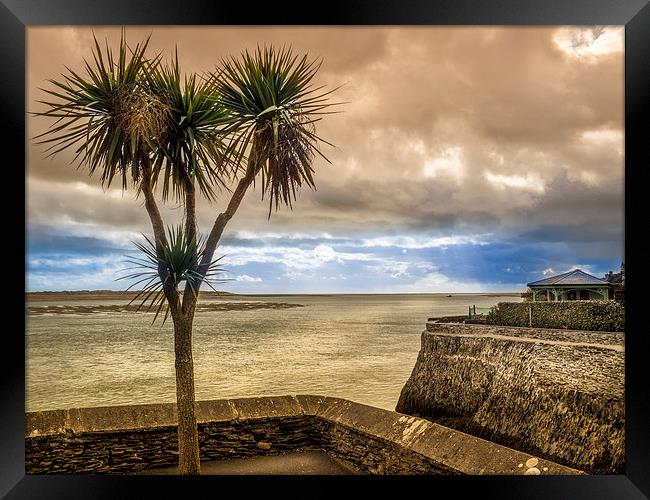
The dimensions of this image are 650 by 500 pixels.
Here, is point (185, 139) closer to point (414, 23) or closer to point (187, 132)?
point (187, 132)

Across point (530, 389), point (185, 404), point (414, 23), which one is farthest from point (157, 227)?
point (530, 389)

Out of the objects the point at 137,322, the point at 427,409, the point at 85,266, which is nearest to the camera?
the point at 85,266

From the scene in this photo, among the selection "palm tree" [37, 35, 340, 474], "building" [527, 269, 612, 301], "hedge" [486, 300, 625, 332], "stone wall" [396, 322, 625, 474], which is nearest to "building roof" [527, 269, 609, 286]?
"building" [527, 269, 612, 301]

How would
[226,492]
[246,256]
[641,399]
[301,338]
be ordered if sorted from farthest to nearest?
[301,338], [246,256], [226,492], [641,399]

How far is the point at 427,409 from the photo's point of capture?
1090cm

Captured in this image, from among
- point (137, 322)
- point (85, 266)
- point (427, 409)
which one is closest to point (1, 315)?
point (85, 266)

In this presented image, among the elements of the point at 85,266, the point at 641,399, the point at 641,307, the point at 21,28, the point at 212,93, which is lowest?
the point at 641,399

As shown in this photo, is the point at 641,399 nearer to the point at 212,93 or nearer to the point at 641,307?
the point at 641,307

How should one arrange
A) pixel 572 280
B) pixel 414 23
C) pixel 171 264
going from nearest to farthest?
pixel 414 23, pixel 171 264, pixel 572 280

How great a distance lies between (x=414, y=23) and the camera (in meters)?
2.90

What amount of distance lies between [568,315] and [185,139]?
899 cm

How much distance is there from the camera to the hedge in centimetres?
943

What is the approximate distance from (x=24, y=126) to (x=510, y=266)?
16.0 ft

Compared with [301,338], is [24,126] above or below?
above
